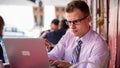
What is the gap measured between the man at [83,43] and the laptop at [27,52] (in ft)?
0.51

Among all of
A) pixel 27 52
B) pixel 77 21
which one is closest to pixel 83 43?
pixel 77 21

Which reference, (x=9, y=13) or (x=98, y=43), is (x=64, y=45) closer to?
(x=98, y=43)

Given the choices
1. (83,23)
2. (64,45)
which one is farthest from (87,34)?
(64,45)

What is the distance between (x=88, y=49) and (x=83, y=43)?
103 mm

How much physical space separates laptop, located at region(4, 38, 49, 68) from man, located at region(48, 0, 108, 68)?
155 mm

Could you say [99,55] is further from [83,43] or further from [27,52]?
[27,52]

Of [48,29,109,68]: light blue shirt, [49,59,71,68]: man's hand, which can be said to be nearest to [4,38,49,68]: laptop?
[49,59,71,68]: man's hand

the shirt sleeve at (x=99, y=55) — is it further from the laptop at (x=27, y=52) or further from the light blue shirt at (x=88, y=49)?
the laptop at (x=27, y=52)

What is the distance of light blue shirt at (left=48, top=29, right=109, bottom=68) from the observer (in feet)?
6.91

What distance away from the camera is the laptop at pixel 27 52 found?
1.96 metres

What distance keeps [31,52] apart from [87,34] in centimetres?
53

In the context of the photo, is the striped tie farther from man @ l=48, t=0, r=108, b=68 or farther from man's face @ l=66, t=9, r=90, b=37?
man's face @ l=66, t=9, r=90, b=37

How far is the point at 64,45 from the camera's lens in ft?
8.46

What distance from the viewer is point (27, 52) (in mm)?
2004
